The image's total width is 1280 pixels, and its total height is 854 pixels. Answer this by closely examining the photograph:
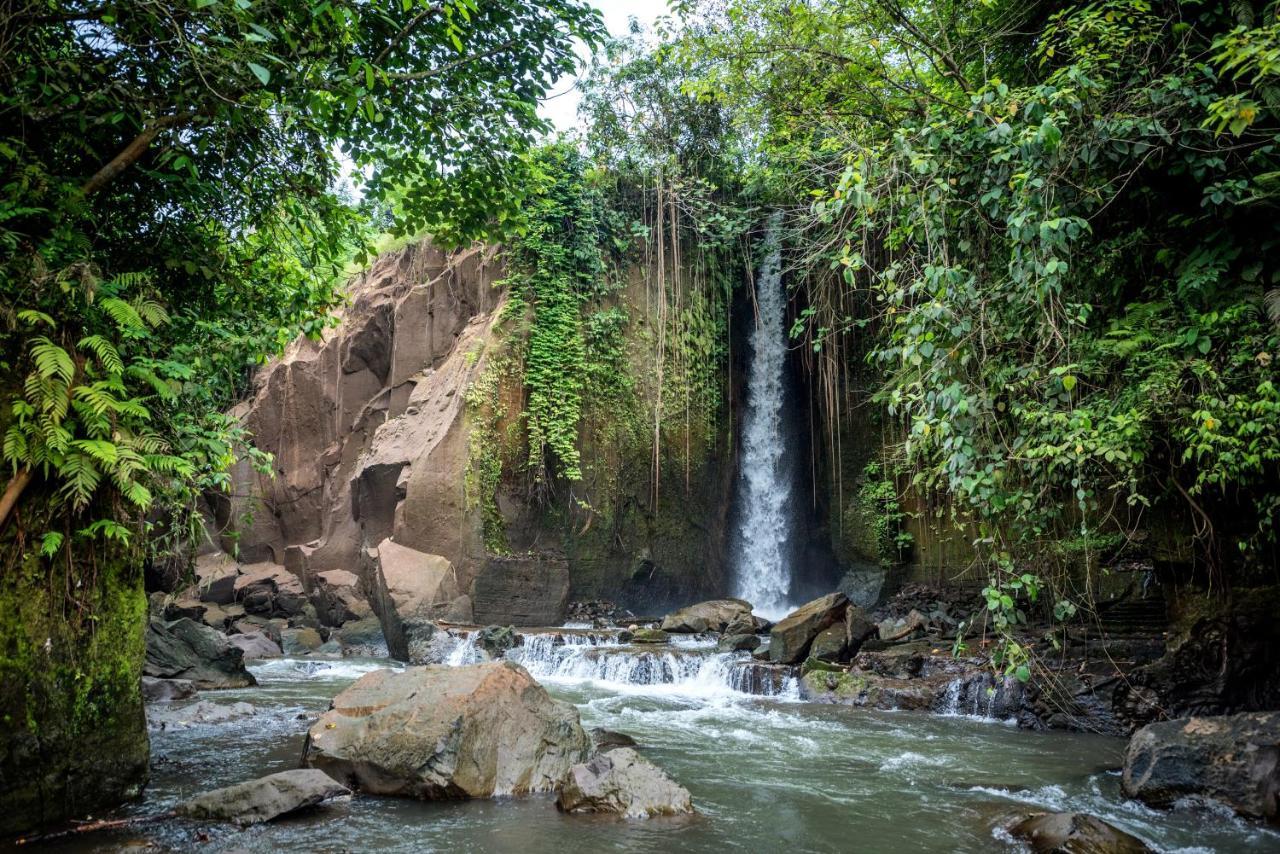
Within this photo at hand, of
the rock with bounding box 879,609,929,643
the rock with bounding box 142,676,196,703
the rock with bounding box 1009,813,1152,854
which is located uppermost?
the rock with bounding box 879,609,929,643

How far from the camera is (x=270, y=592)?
18578 mm

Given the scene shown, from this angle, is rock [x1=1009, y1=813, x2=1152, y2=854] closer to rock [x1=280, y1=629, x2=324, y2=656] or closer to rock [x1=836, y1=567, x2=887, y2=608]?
rock [x1=836, y1=567, x2=887, y2=608]

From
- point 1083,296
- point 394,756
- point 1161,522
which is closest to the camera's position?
point 394,756

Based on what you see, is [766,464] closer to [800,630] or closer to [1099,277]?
[800,630]

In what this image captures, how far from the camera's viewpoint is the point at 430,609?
14406 mm

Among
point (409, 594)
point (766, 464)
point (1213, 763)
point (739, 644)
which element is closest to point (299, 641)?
point (409, 594)

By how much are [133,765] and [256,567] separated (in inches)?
669

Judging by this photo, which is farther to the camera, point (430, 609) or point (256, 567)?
point (256, 567)

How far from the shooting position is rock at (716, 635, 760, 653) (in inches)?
496

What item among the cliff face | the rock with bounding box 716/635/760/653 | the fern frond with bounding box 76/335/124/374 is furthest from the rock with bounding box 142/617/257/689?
the fern frond with bounding box 76/335/124/374

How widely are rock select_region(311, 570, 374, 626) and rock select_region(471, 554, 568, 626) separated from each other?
286 cm

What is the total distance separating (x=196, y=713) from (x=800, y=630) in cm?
755

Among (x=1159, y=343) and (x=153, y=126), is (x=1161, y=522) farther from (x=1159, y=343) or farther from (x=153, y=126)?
(x=153, y=126)

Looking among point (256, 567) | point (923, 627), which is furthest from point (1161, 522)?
point (256, 567)
